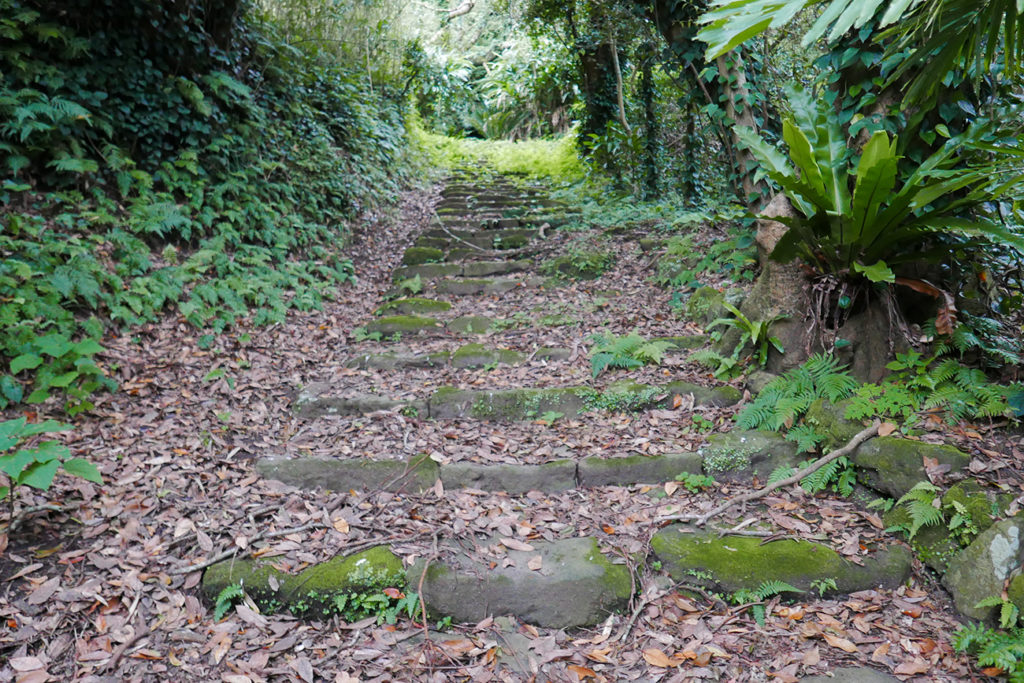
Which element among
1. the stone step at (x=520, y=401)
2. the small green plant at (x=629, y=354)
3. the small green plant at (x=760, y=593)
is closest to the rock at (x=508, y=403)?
the stone step at (x=520, y=401)

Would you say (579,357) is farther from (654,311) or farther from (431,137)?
(431,137)

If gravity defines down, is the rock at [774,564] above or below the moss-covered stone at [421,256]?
below

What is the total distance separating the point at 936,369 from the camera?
2904 mm

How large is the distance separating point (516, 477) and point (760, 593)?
1.23m

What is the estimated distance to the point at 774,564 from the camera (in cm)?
242

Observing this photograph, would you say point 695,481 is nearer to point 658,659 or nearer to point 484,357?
point 658,659

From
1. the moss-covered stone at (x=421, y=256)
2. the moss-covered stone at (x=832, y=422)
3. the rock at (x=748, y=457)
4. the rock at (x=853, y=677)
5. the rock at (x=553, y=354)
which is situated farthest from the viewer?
the moss-covered stone at (x=421, y=256)

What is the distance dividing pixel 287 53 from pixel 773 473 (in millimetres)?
7258

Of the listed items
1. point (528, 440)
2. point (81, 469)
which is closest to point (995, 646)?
point (528, 440)

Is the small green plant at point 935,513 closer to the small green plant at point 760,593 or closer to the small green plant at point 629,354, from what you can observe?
the small green plant at point 760,593

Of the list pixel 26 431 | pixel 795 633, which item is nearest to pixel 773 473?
pixel 795 633

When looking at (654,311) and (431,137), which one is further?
(431,137)

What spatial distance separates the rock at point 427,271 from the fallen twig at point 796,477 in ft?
13.7

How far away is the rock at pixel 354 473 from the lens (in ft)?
9.98
